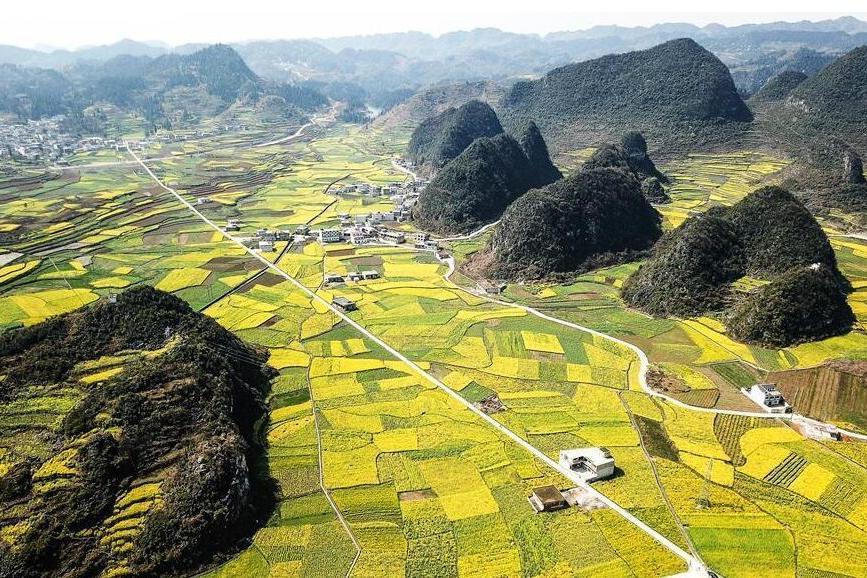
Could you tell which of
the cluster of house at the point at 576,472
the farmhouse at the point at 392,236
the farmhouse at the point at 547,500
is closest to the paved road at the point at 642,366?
the cluster of house at the point at 576,472

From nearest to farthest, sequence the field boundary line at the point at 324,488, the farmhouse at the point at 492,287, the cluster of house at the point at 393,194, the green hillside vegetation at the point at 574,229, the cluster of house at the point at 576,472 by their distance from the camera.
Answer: the field boundary line at the point at 324,488 < the cluster of house at the point at 576,472 < the farmhouse at the point at 492,287 < the green hillside vegetation at the point at 574,229 < the cluster of house at the point at 393,194

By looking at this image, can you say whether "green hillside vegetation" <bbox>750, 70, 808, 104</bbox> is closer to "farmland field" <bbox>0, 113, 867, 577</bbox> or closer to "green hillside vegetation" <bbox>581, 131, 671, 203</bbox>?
"green hillside vegetation" <bbox>581, 131, 671, 203</bbox>

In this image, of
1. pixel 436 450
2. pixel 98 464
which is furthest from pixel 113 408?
pixel 436 450

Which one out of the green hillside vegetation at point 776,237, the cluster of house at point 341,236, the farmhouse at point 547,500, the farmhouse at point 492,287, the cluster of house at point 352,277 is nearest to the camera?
the farmhouse at point 547,500

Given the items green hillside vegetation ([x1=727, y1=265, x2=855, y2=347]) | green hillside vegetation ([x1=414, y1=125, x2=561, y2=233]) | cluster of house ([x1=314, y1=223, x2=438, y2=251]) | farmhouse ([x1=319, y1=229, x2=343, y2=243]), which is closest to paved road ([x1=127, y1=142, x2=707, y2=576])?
farmhouse ([x1=319, y1=229, x2=343, y2=243])

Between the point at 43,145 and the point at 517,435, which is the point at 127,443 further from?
the point at 43,145

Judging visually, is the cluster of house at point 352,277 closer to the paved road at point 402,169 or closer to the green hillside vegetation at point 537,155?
the green hillside vegetation at point 537,155

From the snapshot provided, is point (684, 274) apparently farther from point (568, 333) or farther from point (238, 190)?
point (238, 190)
